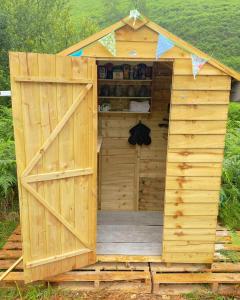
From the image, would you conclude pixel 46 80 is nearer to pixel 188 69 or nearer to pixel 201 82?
pixel 188 69

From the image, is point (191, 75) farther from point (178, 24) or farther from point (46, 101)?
point (178, 24)

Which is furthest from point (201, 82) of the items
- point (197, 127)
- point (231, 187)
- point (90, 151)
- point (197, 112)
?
point (231, 187)

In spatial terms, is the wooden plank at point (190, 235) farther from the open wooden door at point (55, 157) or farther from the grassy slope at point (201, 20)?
the grassy slope at point (201, 20)

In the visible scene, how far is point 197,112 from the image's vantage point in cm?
345

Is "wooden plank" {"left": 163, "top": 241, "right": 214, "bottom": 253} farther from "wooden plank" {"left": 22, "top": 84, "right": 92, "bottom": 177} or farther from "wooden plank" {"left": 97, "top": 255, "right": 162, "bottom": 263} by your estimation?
"wooden plank" {"left": 22, "top": 84, "right": 92, "bottom": 177}

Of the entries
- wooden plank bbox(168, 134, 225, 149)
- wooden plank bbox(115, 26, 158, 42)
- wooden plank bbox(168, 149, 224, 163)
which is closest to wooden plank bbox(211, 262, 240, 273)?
wooden plank bbox(168, 149, 224, 163)

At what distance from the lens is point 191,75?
11.0ft

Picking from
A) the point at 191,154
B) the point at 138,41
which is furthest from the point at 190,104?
Answer: the point at 138,41

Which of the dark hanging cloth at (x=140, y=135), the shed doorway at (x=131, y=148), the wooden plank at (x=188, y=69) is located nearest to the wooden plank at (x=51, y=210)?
the shed doorway at (x=131, y=148)

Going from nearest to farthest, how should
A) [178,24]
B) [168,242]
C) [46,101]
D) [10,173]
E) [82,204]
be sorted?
[46,101] → [82,204] → [168,242] → [10,173] → [178,24]

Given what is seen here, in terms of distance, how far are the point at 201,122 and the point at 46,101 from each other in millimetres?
1825

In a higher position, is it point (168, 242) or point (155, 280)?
point (168, 242)

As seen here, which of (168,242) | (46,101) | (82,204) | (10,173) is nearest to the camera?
(46,101)

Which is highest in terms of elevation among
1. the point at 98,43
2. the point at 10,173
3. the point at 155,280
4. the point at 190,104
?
the point at 98,43
